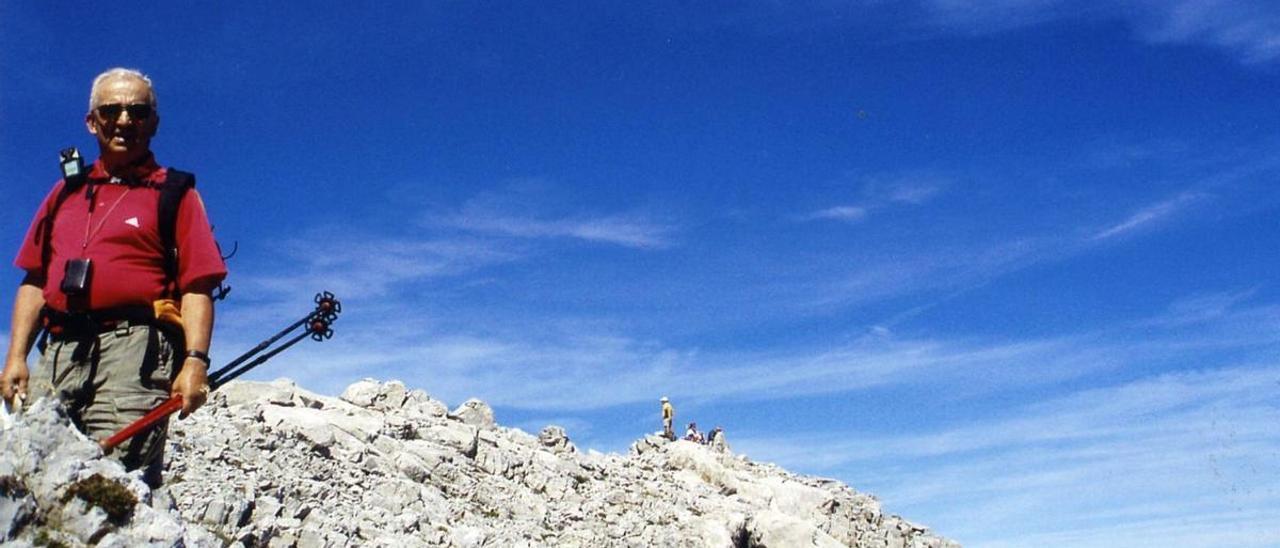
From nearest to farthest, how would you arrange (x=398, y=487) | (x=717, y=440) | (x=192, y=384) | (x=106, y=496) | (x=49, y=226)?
(x=192, y=384) < (x=106, y=496) < (x=49, y=226) < (x=398, y=487) < (x=717, y=440)

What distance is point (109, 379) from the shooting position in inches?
286

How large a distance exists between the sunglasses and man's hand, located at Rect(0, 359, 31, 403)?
70.1 inches

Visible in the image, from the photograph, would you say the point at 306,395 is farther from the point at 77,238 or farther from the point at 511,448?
the point at 77,238

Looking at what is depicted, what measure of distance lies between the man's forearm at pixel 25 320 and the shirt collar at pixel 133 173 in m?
0.90

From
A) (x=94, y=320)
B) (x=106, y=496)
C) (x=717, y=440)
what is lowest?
(x=106, y=496)

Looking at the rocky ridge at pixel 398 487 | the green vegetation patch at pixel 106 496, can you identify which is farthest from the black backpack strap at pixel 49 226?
the green vegetation patch at pixel 106 496

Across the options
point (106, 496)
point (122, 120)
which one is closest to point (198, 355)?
point (106, 496)

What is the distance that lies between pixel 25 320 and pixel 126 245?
93cm

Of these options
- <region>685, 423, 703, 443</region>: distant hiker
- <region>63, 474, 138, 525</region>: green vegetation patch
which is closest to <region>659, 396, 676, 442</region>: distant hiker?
<region>685, 423, 703, 443</region>: distant hiker

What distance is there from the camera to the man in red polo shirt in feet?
23.6

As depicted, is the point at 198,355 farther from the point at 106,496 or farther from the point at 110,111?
the point at 110,111

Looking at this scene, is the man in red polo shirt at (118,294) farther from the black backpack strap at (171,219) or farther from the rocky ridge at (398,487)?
the rocky ridge at (398,487)

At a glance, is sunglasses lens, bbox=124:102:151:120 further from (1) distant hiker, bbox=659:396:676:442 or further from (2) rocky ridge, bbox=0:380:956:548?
(1) distant hiker, bbox=659:396:676:442

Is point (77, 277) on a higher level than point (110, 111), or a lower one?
lower
